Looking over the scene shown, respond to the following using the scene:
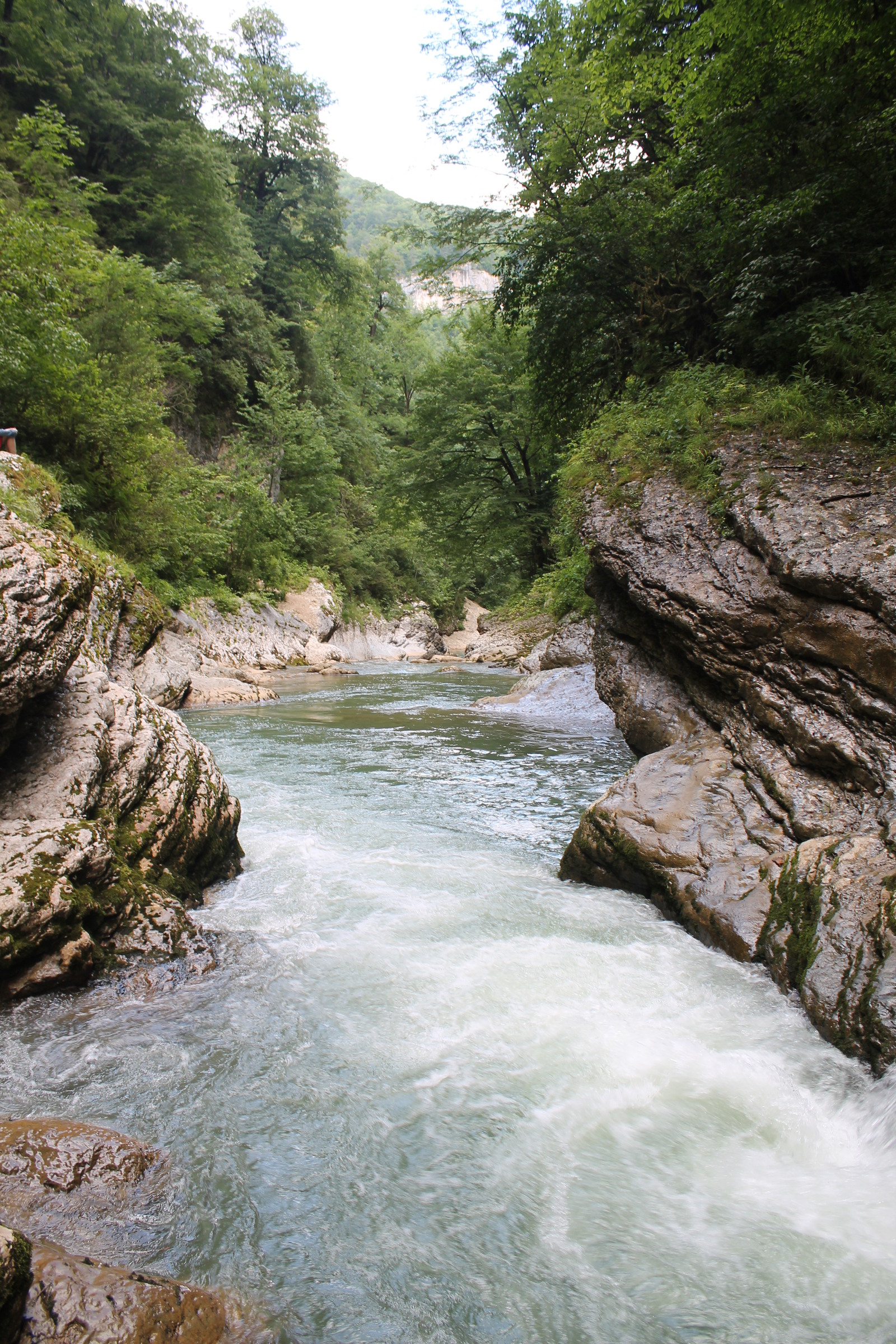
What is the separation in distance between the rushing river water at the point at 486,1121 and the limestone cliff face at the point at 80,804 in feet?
0.91

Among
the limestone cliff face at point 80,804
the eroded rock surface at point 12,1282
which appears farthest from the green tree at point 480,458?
the eroded rock surface at point 12,1282

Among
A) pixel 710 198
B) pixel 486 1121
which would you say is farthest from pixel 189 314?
pixel 486 1121

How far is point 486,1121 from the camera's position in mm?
2750

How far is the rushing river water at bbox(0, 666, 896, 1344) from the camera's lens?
80.4 inches

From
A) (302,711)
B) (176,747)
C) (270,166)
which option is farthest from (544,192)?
(270,166)

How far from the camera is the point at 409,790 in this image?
773 centimetres

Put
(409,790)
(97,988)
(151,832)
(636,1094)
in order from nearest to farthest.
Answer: (636,1094) → (97,988) → (151,832) → (409,790)

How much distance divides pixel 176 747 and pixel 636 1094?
382cm

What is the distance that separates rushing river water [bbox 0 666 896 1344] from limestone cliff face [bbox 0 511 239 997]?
0.28m

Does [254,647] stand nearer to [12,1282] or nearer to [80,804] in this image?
[80,804]

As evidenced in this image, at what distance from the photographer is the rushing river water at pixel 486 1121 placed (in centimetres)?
204

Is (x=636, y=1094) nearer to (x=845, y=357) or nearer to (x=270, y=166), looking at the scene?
(x=845, y=357)

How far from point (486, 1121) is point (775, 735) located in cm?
342

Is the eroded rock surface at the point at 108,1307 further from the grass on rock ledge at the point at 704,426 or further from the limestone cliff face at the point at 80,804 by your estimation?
the grass on rock ledge at the point at 704,426
